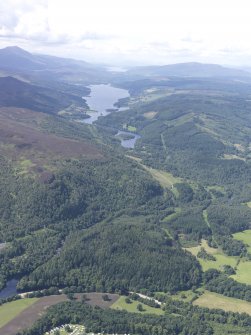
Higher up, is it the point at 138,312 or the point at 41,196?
the point at 41,196

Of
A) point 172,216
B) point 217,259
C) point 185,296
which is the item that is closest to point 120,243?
point 185,296

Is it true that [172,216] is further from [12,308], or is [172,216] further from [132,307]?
[12,308]

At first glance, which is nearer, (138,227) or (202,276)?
(202,276)

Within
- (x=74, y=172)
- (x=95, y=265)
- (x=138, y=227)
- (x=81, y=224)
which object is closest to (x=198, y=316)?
(x=95, y=265)

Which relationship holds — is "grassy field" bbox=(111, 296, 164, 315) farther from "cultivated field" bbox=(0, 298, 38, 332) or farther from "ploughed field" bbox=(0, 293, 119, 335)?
"cultivated field" bbox=(0, 298, 38, 332)

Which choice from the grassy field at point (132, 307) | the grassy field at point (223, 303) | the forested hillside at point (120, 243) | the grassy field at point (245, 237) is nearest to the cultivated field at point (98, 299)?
the grassy field at point (132, 307)

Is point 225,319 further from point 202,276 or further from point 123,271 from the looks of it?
point 123,271
